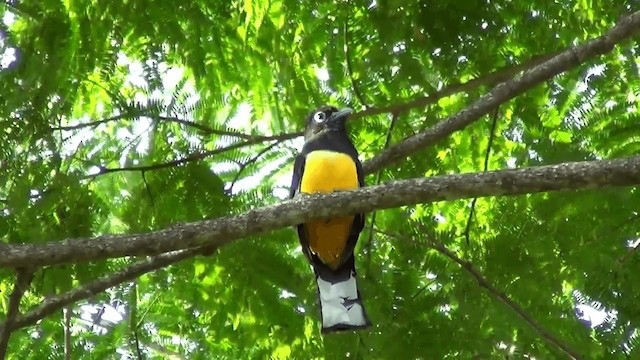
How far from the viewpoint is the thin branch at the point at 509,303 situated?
160 inches

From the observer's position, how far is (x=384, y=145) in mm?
5340

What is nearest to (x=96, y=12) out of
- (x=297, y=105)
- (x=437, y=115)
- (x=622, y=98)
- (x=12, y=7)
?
(x=12, y=7)

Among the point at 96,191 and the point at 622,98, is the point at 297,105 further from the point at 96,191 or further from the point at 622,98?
the point at 622,98

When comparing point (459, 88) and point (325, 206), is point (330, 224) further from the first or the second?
point (325, 206)

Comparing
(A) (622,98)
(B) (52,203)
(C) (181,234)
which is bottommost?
(C) (181,234)

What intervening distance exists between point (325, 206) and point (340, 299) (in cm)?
107

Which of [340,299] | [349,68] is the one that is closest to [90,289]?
[340,299]

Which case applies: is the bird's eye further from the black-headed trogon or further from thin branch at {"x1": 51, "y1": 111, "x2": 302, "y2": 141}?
thin branch at {"x1": 51, "y1": 111, "x2": 302, "y2": 141}

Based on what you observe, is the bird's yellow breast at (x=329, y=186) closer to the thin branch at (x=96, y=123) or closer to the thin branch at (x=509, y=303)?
the thin branch at (x=509, y=303)

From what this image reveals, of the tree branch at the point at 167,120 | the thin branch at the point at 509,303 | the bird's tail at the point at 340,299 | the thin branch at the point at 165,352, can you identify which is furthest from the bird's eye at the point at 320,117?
the thin branch at the point at 165,352

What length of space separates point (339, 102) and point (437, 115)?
1.93ft

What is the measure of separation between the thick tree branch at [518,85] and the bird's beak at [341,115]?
0.31m

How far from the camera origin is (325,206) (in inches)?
127

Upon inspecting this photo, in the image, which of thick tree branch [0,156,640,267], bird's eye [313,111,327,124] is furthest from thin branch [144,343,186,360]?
thick tree branch [0,156,640,267]
